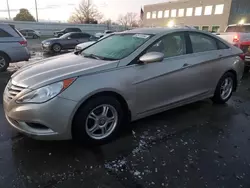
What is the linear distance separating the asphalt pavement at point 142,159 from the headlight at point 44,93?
2.32ft

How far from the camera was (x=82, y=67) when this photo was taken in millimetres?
3109

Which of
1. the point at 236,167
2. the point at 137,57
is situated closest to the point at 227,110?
the point at 236,167

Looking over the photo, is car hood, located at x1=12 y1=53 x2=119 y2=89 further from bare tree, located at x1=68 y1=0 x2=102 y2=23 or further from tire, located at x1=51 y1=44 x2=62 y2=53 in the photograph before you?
bare tree, located at x1=68 y1=0 x2=102 y2=23

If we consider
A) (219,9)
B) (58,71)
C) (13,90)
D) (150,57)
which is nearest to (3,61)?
(13,90)

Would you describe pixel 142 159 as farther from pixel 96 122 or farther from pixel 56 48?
pixel 56 48

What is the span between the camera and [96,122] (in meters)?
3.11

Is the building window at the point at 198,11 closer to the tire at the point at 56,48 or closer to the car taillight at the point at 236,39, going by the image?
the tire at the point at 56,48

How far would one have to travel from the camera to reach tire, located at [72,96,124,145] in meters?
2.88

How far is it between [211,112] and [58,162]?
3.01 m

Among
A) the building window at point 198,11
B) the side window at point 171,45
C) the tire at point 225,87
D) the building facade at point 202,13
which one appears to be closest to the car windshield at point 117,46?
the side window at point 171,45

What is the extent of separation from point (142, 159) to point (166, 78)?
1.33 meters

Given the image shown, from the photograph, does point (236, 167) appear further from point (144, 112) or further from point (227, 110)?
point (227, 110)

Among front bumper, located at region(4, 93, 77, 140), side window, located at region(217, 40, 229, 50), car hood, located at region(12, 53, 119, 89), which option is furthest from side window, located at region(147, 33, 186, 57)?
front bumper, located at region(4, 93, 77, 140)

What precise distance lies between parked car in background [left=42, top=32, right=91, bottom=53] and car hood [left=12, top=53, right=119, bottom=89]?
496 inches
